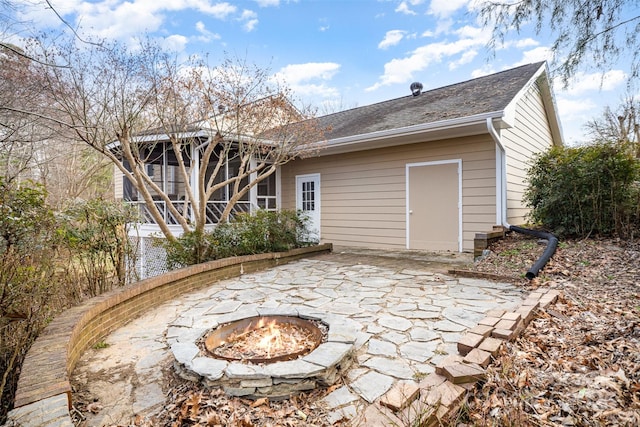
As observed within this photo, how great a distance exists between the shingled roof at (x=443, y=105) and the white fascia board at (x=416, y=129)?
17cm

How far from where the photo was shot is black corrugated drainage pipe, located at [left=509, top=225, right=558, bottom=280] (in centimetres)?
446

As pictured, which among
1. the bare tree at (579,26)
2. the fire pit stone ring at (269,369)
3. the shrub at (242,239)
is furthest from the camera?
the shrub at (242,239)

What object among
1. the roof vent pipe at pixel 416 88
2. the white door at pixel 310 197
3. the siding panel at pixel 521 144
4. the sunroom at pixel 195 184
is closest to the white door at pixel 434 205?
the siding panel at pixel 521 144

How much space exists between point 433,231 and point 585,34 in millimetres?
4471

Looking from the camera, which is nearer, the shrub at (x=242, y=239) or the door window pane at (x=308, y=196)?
→ the shrub at (x=242, y=239)

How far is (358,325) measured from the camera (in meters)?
3.20

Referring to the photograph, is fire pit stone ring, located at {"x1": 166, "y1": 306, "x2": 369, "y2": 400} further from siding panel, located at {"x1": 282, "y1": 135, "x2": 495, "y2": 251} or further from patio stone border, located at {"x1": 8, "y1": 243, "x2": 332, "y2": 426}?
siding panel, located at {"x1": 282, "y1": 135, "x2": 495, "y2": 251}

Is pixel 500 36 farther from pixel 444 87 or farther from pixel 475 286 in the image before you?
pixel 444 87

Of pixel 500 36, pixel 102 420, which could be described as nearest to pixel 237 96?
pixel 500 36

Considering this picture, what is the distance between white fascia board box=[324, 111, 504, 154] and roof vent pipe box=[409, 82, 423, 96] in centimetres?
329

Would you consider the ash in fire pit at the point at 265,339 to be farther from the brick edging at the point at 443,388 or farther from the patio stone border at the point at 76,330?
the patio stone border at the point at 76,330

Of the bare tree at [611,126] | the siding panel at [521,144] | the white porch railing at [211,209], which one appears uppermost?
the bare tree at [611,126]

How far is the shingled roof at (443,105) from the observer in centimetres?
668

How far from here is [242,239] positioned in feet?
20.0
